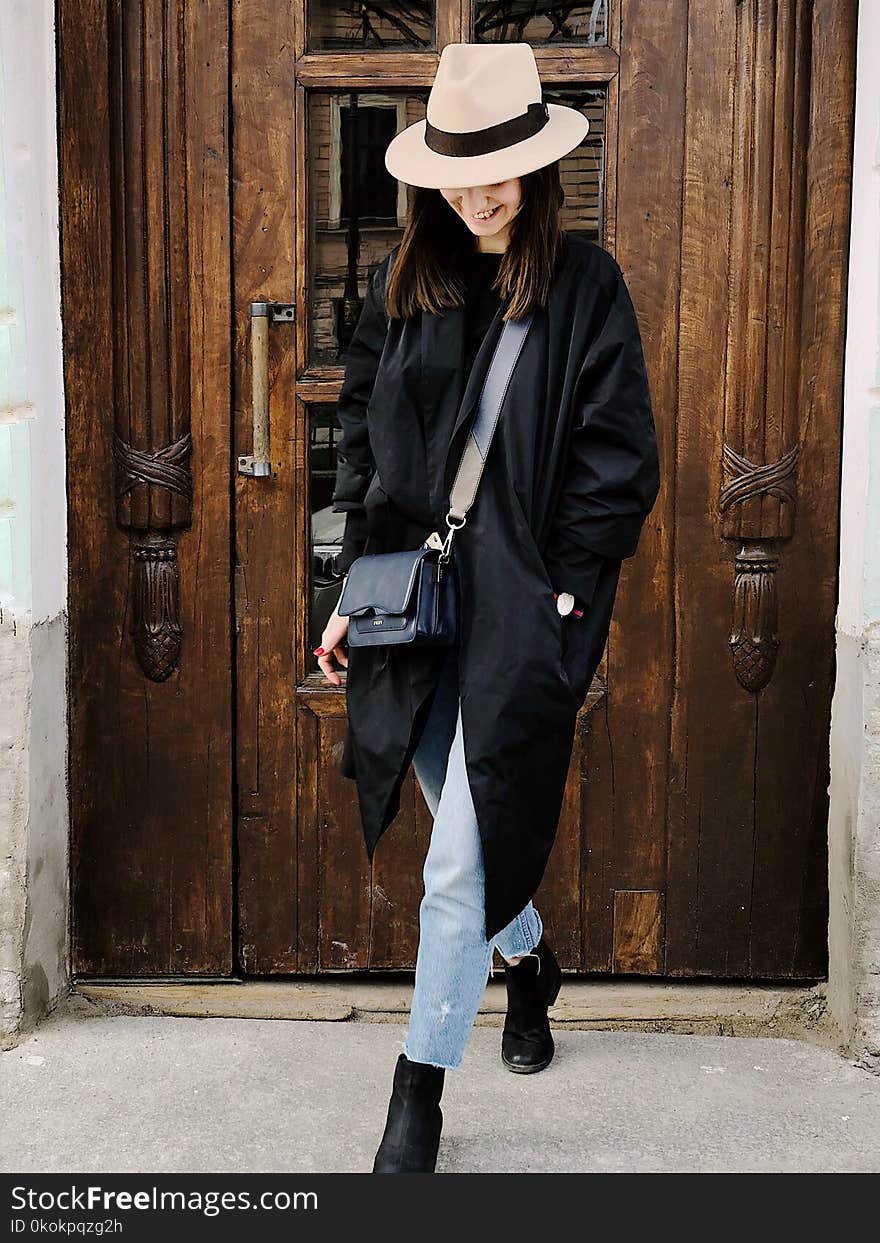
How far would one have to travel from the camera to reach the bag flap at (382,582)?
8.00 feet

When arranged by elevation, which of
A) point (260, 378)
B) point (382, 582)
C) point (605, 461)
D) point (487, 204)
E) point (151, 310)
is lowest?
point (382, 582)

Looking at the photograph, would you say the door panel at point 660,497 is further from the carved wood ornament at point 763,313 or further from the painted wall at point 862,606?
the painted wall at point 862,606

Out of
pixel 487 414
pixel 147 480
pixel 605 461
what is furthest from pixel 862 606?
pixel 147 480

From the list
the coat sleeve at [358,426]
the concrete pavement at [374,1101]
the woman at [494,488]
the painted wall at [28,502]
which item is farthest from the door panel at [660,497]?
the woman at [494,488]

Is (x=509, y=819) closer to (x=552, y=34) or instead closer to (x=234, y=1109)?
(x=234, y=1109)

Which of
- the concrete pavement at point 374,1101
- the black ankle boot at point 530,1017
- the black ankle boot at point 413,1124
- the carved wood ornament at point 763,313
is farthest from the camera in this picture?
the carved wood ornament at point 763,313

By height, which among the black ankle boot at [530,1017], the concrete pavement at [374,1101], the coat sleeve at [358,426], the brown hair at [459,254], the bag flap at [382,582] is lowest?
the concrete pavement at [374,1101]

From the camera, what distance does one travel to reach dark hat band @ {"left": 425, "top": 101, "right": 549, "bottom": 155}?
95.5 inches

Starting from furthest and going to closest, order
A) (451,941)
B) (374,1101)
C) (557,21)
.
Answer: (557,21) < (374,1101) < (451,941)

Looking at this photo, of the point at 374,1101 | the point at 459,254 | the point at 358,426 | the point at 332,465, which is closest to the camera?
the point at 459,254

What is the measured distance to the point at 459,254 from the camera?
258cm

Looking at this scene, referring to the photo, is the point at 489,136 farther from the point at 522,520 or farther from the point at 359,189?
the point at 359,189

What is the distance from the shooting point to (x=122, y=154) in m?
3.19

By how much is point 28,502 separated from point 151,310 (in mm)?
523
